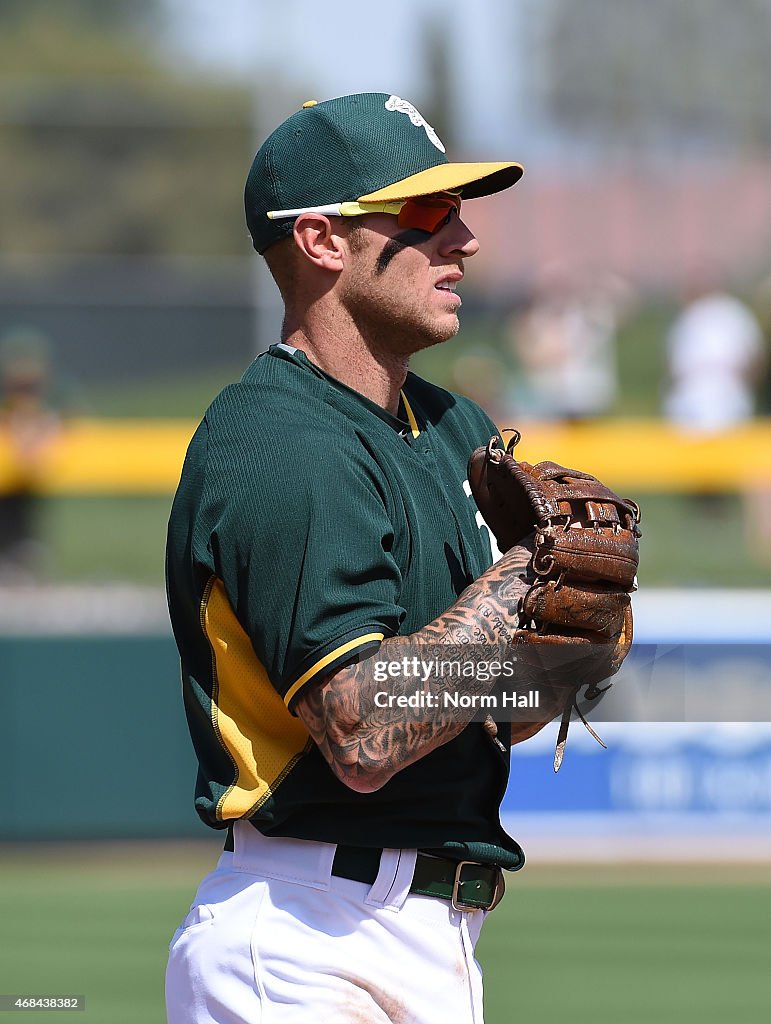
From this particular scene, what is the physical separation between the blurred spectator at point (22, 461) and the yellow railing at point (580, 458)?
0.07 ft

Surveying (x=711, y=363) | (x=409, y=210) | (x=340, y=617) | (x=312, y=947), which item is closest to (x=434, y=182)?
(x=409, y=210)

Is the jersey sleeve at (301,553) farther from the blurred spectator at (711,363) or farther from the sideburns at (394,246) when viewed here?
the blurred spectator at (711,363)

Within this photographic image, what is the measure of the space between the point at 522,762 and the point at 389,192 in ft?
21.9

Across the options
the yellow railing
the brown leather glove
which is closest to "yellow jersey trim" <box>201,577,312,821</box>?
the brown leather glove

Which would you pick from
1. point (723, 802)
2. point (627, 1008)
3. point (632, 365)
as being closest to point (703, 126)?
point (632, 365)

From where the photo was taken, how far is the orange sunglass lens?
273 centimetres

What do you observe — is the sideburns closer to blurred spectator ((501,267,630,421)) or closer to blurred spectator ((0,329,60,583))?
blurred spectator ((0,329,60,583))

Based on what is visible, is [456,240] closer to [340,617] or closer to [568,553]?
[568,553]

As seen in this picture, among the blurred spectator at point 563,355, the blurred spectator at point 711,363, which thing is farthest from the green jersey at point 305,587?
the blurred spectator at point 711,363

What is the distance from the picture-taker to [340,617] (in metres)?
2.40

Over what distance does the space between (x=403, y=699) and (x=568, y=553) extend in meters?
0.35

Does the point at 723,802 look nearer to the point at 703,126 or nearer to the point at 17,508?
the point at 17,508

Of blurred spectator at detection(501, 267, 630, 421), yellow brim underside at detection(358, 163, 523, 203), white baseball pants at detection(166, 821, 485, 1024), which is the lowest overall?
blurred spectator at detection(501, 267, 630, 421)

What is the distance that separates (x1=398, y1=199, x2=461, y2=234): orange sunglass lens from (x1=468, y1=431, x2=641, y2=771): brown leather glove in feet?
1.28
